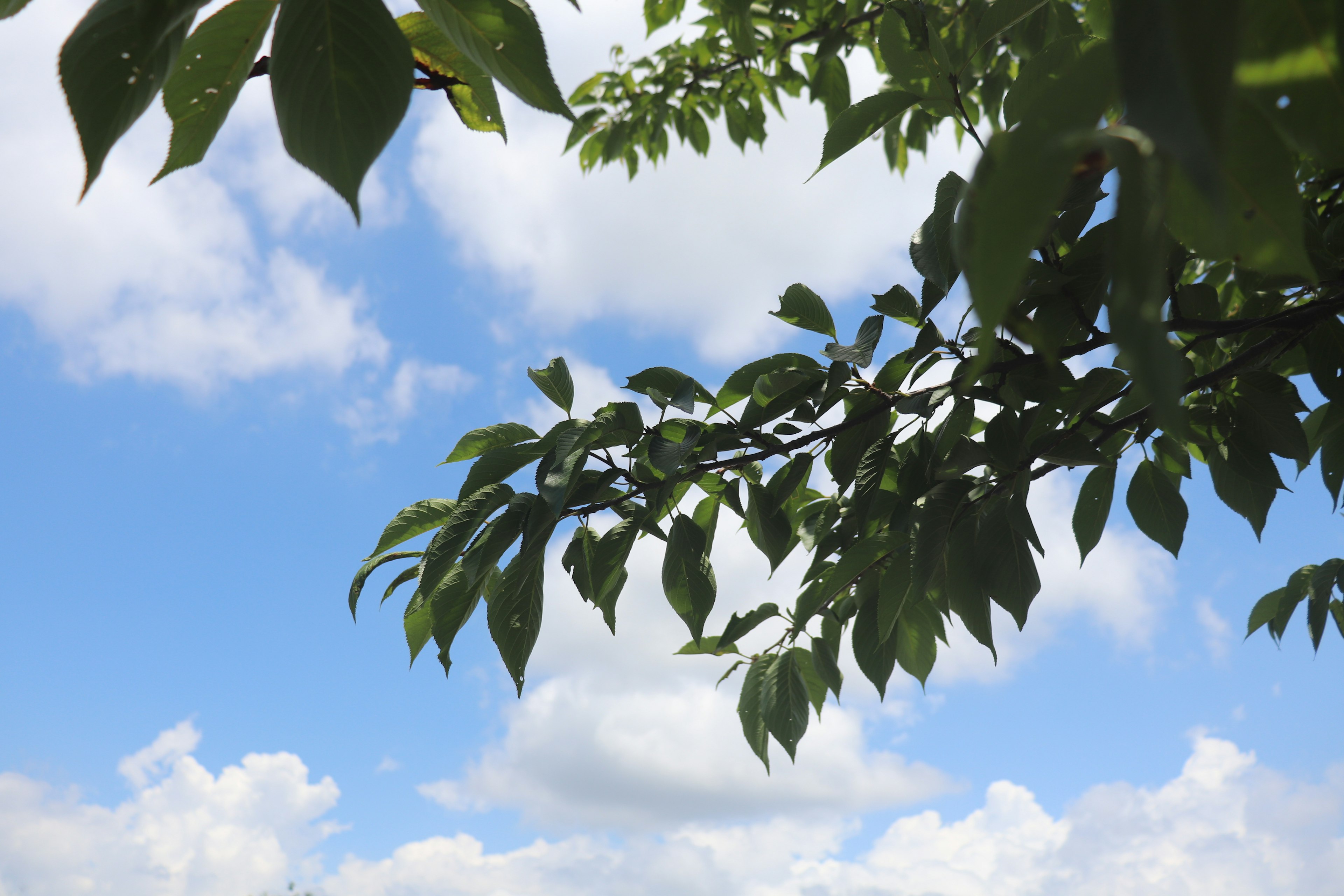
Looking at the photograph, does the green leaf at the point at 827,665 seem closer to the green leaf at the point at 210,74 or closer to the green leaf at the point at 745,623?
the green leaf at the point at 745,623

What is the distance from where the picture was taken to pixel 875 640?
1217mm

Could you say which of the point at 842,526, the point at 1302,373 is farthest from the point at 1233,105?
the point at 1302,373

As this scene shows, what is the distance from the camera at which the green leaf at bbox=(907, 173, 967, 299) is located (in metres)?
0.90

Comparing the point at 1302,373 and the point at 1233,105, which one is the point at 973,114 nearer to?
the point at 1302,373

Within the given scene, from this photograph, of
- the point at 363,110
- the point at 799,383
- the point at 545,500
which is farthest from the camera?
the point at 799,383

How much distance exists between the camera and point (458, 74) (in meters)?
0.55

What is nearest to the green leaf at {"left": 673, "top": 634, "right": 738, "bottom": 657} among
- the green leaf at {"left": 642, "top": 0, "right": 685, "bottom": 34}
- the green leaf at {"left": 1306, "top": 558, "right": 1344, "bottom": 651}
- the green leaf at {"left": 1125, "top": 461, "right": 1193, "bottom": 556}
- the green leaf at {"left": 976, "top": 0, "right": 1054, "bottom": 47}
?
the green leaf at {"left": 1125, "top": 461, "right": 1193, "bottom": 556}

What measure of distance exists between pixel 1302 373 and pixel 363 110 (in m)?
1.55

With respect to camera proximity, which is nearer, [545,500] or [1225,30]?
[1225,30]

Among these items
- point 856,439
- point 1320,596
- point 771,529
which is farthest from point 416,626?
point 1320,596

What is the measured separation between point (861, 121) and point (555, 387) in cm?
51

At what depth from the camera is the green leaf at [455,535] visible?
3.06ft

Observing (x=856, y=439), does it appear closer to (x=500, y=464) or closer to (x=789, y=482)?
(x=789, y=482)

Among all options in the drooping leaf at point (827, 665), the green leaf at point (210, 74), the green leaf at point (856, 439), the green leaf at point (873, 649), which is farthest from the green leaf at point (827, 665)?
the green leaf at point (210, 74)
